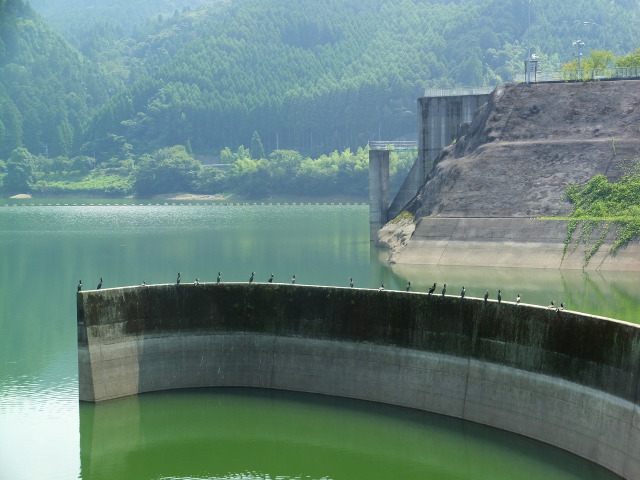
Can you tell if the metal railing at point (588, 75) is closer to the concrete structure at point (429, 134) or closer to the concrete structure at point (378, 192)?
the concrete structure at point (429, 134)

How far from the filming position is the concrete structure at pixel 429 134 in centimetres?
10362

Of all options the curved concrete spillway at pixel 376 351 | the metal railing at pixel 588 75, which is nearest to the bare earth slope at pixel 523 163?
the metal railing at pixel 588 75

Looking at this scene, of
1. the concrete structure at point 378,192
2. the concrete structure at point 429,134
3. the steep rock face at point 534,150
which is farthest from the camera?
the concrete structure at point 378,192

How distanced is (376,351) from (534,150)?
53.6 m

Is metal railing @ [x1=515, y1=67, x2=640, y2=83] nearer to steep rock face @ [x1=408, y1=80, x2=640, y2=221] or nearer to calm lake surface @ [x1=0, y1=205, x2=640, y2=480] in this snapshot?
steep rock face @ [x1=408, y1=80, x2=640, y2=221]

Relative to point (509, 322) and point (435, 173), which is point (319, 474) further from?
point (435, 173)

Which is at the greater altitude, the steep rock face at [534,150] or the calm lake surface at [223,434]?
the steep rock face at [534,150]

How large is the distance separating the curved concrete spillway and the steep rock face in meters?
45.4

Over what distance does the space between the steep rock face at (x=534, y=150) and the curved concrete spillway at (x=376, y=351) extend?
45.4 m

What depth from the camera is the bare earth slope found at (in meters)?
83.4

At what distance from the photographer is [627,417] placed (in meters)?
31.1

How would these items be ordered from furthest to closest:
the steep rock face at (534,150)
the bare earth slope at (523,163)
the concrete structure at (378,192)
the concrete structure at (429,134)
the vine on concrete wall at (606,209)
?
the concrete structure at (378,192)
the concrete structure at (429,134)
the steep rock face at (534,150)
the bare earth slope at (523,163)
the vine on concrete wall at (606,209)

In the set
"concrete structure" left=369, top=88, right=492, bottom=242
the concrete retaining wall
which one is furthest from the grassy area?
"concrete structure" left=369, top=88, right=492, bottom=242

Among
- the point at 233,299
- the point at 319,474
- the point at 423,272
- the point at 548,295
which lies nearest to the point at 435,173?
the point at 423,272
